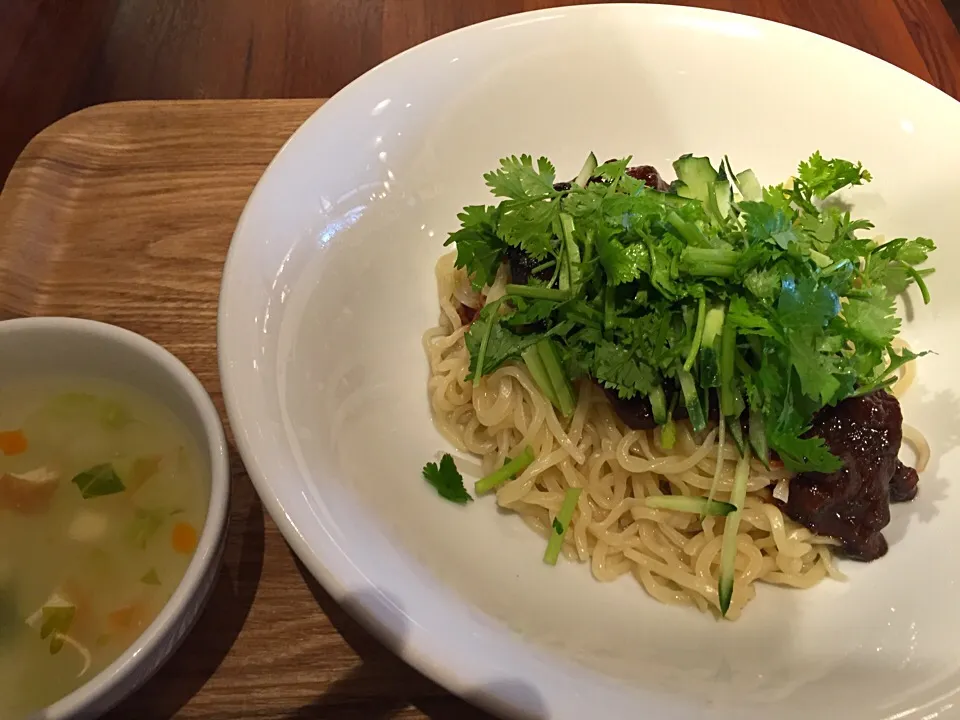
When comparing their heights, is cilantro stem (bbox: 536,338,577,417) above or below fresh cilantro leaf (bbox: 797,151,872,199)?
below

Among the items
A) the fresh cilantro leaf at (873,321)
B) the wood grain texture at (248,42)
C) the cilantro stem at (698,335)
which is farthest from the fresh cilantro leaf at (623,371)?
the wood grain texture at (248,42)

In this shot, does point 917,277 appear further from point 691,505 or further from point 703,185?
point 691,505

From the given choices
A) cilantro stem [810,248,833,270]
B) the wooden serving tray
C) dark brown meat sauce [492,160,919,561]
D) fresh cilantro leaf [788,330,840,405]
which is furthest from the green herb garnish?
cilantro stem [810,248,833,270]

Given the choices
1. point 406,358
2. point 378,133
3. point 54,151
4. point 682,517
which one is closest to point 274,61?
point 54,151

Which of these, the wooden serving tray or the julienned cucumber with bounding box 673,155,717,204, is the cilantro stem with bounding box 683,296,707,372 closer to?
the julienned cucumber with bounding box 673,155,717,204

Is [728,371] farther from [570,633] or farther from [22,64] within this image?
[22,64]

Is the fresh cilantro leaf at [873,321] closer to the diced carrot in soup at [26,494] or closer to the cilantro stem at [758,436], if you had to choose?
the cilantro stem at [758,436]

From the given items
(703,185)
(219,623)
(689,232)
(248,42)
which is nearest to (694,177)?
(703,185)
